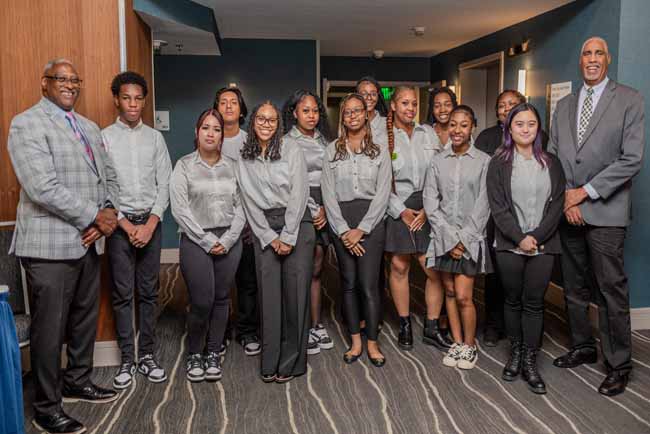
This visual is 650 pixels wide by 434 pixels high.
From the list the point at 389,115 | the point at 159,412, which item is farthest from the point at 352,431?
the point at 389,115

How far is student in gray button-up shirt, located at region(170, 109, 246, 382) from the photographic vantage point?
3.38m

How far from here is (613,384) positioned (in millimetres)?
3348

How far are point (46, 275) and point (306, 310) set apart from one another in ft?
4.69

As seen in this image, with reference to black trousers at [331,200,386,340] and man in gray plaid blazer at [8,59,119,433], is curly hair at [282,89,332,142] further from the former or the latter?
man in gray plaid blazer at [8,59,119,433]

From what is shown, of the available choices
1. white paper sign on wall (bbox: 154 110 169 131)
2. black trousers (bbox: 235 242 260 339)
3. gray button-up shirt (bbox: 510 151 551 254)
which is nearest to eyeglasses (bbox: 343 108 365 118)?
gray button-up shirt (bbox: 510 151 551 254)

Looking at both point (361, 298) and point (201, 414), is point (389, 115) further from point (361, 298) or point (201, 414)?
point (201, 414)

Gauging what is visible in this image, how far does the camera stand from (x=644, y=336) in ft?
14.3

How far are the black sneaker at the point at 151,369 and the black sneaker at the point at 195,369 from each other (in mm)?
153

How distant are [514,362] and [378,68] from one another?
6394 millimetres

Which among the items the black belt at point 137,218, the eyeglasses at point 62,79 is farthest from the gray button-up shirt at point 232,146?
the eyeglasses at point 62,79

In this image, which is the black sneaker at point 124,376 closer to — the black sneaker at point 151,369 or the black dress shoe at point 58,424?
the black sneaker at point 151,369

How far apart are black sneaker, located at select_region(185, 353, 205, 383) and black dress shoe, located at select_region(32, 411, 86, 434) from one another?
0.73 m

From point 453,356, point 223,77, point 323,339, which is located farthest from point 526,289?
point 223,77

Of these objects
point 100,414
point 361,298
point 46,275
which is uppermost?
point 46,275
